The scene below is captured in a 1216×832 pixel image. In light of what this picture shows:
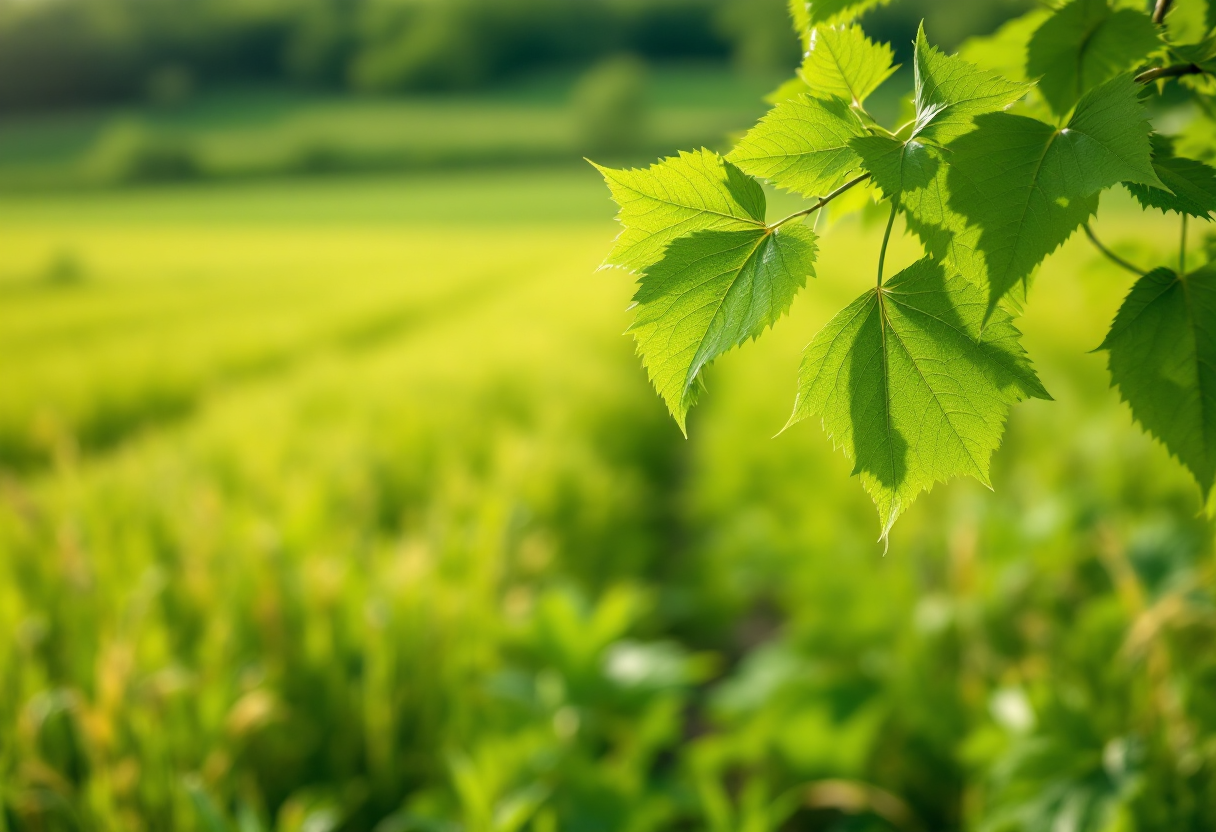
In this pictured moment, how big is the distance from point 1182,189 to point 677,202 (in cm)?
28

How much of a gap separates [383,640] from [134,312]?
9.51 metres

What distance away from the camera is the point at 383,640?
1.73 m

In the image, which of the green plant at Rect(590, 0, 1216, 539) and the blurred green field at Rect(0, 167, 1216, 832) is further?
the blurred green field at Rect(0, 167, 1216, 832)

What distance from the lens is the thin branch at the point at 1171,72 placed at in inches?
19.3

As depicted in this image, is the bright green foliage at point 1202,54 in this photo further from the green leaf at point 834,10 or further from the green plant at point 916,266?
the green leaf at point 834,10

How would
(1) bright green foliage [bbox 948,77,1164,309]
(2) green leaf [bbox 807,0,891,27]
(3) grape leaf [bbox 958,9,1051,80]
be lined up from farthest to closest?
(3) grape leaf [bbox 958,9,1051,80] → (2) green leaf [bbox 807,0,891,27] → (1) bright green foliage [bbox 948,77,1164,309]

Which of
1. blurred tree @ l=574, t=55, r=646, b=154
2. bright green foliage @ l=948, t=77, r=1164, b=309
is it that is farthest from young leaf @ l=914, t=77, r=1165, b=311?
blurred tree @ l=574, t=55, r=646, b=154

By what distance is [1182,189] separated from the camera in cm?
45

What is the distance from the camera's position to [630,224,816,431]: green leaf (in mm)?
462

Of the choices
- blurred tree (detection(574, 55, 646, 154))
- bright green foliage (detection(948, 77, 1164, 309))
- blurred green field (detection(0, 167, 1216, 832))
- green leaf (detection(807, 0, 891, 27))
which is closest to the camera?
bright green foliage (detection(948, 77, 1164, 309))

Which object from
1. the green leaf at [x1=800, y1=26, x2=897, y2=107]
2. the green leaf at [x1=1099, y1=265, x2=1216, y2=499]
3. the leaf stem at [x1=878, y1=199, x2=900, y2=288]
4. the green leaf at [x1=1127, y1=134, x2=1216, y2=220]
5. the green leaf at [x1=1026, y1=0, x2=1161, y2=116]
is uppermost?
the green leaf at [x1=800, y1=26, x2=897, y2=107]

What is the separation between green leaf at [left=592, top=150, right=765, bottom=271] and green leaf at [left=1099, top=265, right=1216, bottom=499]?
22 cm

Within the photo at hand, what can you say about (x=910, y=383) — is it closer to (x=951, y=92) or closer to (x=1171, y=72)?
(x=951, y=92)

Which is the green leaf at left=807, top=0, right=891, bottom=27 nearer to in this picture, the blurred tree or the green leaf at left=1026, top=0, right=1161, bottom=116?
the green leaf at left=1026, top=0, right=1161, bottom=116
